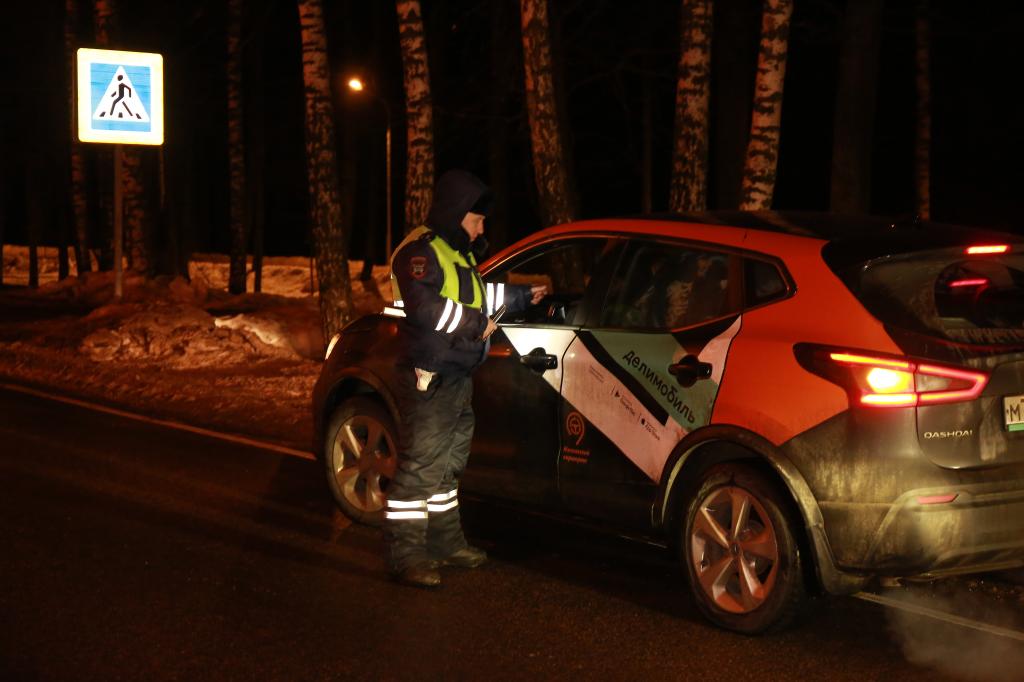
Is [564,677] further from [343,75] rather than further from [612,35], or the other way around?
[343,75]

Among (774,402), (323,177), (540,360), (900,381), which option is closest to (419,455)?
(540,360)

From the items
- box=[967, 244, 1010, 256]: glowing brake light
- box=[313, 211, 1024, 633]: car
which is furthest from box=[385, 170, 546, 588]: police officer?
box=[967, 244, 1010, 256]: glowing brake light

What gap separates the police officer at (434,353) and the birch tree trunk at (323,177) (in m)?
9.19

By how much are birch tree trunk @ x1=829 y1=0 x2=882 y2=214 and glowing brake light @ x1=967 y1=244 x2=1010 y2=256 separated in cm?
1288

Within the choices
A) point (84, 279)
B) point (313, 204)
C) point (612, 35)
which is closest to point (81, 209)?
point (84, 279)

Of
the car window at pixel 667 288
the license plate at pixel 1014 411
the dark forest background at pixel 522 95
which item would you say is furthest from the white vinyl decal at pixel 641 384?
the dark forest background at pixel 522 95

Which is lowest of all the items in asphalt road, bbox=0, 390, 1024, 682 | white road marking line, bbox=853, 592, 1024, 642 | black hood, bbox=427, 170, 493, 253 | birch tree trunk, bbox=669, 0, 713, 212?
asphalt road, bbox=0, 390, 1024, 682

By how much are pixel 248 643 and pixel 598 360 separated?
2018 mm

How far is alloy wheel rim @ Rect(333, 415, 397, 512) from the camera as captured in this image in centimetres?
775

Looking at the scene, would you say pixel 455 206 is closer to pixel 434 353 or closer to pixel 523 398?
pixel 434 353

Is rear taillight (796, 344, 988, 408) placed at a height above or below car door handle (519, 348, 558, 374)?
above

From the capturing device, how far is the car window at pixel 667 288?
20.9ft

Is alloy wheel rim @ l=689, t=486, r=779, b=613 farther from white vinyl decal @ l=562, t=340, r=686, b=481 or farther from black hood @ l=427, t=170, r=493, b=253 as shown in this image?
black hood @ l=427, t=170, r=493, b=253

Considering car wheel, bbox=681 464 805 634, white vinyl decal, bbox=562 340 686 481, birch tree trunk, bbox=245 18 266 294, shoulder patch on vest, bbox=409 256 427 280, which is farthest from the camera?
birch tree trunk, bbox=245 18 266 294
